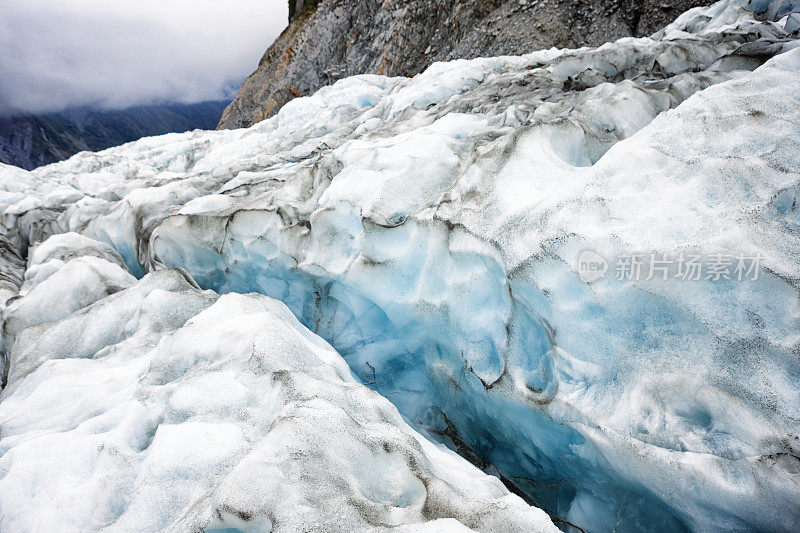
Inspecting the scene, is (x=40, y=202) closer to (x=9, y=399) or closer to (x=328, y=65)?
(x=9, y=399)

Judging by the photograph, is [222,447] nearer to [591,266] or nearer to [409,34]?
[591,266]

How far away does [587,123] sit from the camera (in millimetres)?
3414

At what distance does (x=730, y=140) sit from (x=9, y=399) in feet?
16.2

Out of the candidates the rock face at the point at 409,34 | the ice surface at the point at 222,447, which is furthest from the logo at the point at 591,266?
the rock face at the point at 409,34

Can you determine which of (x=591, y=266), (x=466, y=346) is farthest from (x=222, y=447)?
(x=591, y=266)

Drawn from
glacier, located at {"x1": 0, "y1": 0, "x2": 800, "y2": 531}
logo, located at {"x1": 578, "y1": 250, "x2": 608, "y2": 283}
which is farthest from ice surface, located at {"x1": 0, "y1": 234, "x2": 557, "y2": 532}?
logo, located at {"x1": 578, "y1": 250, "x2": 608, "y2": 283}

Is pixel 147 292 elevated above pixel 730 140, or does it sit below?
below

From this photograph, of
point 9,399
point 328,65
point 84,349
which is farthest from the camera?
point 328,65

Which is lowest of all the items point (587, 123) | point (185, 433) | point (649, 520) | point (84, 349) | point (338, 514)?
point (649, 520)

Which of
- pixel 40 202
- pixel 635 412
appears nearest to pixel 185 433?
pixel 635 412

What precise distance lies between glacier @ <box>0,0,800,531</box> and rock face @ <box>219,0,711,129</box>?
8946 millimetres

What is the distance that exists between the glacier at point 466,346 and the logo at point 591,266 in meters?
0.03

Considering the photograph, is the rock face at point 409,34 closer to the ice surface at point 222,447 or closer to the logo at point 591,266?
the logo at point 591,266

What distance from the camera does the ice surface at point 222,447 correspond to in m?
1.42
